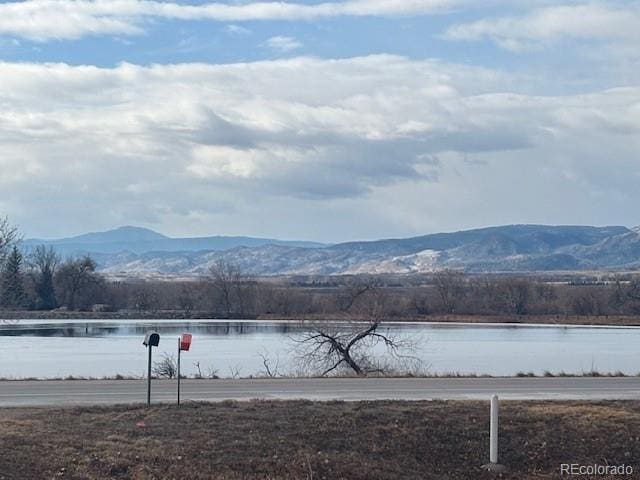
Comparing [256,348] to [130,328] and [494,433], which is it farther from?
[494,433]

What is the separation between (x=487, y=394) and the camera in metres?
22.3

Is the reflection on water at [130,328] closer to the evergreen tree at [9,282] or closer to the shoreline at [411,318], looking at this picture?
the evergreen tree at [9,282]

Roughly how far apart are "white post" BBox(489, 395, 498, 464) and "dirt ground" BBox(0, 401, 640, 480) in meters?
0.28

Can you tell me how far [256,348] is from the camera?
1991 inches

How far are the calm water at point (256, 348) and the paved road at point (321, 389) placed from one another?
7.85m

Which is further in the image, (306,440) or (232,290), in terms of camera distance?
(232,290)

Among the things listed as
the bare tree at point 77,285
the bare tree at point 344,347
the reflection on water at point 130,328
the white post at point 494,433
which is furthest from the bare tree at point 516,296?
the white post at point 494,433

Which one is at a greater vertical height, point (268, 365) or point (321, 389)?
→ point (321, 389)

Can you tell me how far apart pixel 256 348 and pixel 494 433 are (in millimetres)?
35158

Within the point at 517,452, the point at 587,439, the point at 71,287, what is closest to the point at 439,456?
the point at 517,452

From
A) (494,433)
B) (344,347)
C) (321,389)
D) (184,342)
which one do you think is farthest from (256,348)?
(494,433)

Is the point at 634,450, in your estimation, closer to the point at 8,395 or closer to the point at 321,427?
the point at 321,427

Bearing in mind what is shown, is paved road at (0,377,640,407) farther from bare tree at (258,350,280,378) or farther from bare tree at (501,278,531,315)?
bare tree at (501,278,531,315)

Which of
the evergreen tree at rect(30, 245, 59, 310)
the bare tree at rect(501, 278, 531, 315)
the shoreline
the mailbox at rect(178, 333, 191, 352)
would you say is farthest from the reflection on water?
the mailbox at rect(178, 333, 191, 352)
